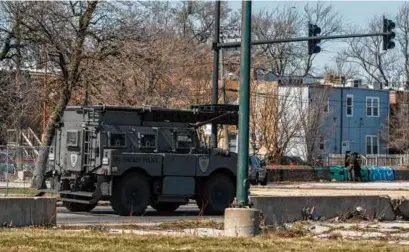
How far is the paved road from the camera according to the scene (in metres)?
18.5

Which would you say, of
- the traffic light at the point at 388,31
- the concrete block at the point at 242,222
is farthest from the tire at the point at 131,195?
the traffic light at the point at 388,31

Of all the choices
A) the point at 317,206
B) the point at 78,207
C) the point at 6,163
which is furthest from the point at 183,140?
the point at 6,163

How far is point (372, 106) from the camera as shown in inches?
2884

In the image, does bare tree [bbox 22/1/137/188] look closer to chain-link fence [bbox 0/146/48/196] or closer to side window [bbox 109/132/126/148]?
chain-link fence [bbox 0/146/48/196]

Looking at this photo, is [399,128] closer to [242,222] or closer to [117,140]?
[117,140]

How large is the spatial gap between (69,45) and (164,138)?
1001cm

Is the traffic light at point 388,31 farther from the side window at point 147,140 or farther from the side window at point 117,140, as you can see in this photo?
the side window at point 117,140

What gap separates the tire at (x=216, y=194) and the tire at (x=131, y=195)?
5.66 ft

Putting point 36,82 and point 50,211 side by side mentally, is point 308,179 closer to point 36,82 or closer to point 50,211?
point 36,82

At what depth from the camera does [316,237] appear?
14.3 meters

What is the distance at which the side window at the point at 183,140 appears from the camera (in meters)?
22.2

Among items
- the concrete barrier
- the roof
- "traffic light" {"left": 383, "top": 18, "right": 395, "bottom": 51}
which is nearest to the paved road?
the concrete barrier

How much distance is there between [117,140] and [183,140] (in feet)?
6.82

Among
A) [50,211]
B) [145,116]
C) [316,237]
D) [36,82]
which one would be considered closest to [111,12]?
[36,82]
